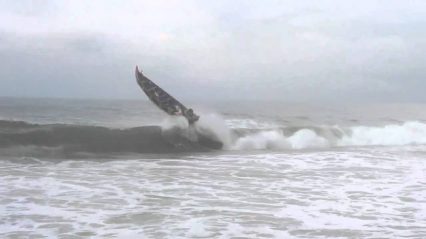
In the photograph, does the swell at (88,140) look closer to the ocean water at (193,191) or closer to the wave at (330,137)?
the ocean water at (193,191)

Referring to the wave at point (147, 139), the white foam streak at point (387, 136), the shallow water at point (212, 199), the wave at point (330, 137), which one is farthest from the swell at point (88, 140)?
the white foam streak at point (387, 136)

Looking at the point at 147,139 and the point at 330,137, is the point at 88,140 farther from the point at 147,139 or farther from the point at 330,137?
the point at 330,137

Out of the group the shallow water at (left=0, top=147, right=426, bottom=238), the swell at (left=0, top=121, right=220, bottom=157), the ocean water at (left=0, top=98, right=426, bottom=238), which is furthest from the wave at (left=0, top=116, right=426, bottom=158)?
the shallow water at (left=0, top=147, right=426, bottom=238)

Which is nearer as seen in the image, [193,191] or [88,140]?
[193,191]

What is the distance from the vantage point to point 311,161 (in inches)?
540

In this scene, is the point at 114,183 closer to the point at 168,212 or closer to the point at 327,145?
the point at 168,212

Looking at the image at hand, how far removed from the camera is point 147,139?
18.1 m

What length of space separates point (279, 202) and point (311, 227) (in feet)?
5.18

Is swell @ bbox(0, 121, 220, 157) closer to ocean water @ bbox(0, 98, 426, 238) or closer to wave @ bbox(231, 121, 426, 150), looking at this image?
ocean water @ bbox(0, 98, 426, 238)

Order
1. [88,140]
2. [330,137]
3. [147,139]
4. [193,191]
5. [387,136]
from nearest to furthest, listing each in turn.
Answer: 1. [193,191]
2. [88,140]
3. [147,139]
4. [330,137]
5. [387,136]

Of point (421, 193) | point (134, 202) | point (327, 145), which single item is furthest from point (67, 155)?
point (327, 145)

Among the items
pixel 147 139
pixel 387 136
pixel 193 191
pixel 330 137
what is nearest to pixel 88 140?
pixel 147 139

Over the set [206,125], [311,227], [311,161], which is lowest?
[311,227]

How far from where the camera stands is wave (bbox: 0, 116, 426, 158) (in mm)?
15869
